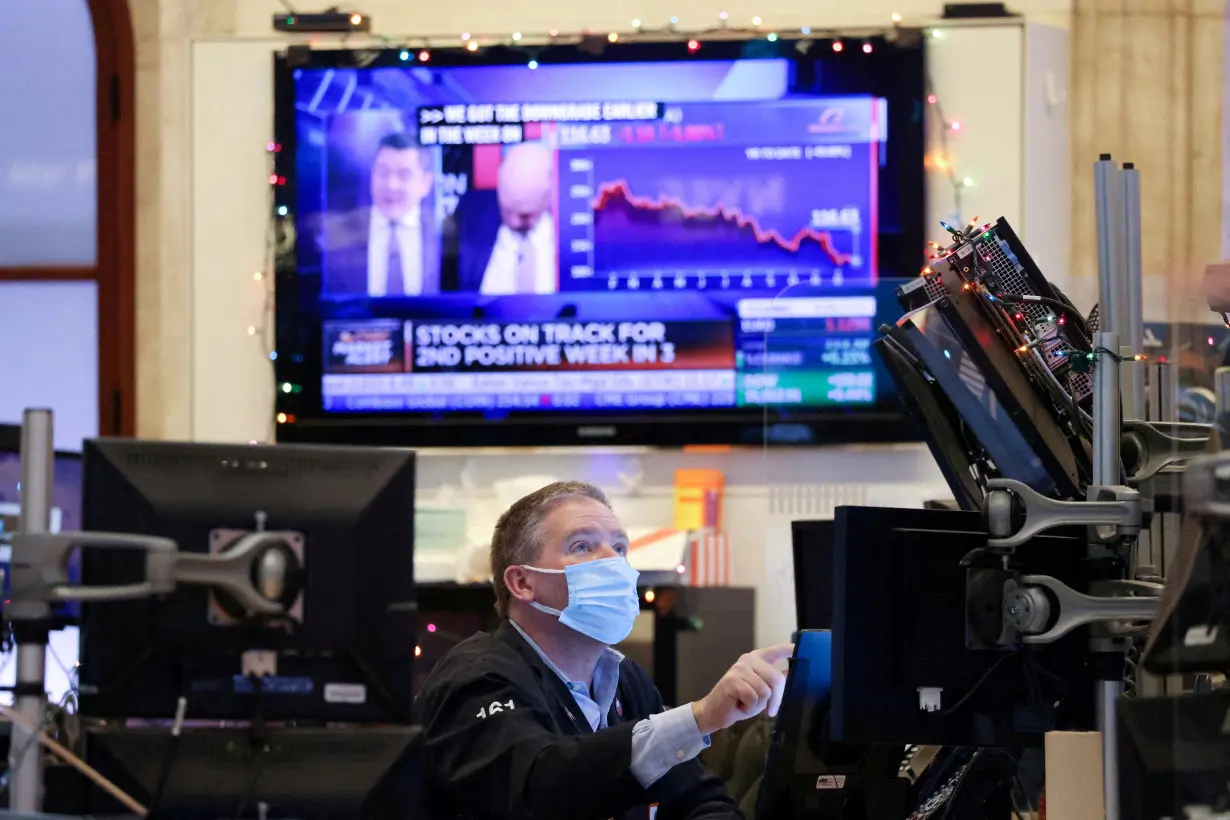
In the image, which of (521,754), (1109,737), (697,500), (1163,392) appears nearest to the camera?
(1109,737)

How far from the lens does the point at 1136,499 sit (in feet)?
7.01

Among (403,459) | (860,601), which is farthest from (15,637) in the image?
(860,601)

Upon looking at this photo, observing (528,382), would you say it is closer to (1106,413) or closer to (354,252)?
(354,252)

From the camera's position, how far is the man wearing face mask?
7.59ft

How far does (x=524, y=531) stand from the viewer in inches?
108

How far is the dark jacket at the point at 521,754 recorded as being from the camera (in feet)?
7.59

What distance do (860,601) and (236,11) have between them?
13.7ft

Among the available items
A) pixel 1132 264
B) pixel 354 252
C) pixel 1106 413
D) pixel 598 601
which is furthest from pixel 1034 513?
pixel 354 252

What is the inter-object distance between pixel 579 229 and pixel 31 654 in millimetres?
3507

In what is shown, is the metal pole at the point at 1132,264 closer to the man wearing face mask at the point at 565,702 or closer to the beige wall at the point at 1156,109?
the man wearing face mask at the point at 565,702

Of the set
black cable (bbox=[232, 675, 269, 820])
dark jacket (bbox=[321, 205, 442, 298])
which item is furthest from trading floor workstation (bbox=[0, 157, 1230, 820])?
dark jacket (bbox=[321, 205, 442, 298])

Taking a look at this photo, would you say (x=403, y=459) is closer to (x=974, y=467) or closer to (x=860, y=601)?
(x=860, y=601)

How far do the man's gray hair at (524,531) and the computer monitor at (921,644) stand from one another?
0.74m

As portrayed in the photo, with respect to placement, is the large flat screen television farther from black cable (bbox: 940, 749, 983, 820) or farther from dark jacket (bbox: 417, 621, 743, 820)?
black cable (bbox: 940, 749, 983, 820)
